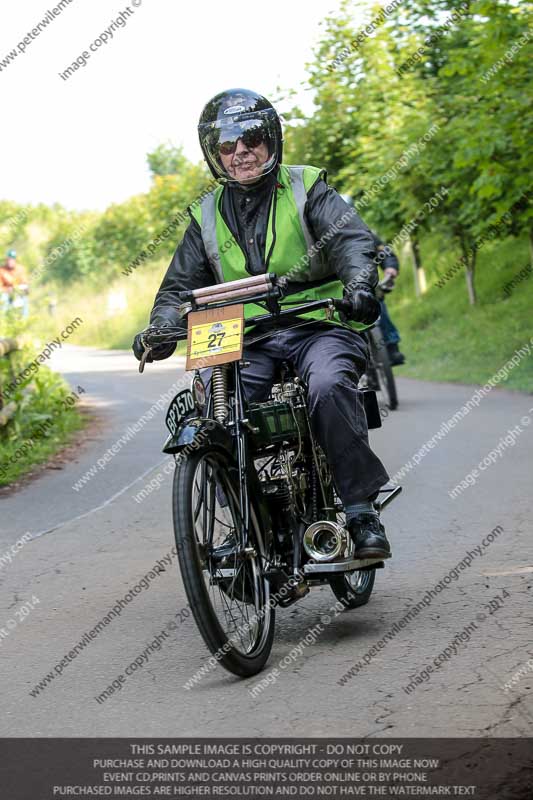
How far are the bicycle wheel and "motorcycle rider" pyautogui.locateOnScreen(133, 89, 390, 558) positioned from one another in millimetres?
6823

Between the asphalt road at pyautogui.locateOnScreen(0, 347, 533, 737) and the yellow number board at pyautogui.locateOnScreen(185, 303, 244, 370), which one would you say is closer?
the asphalt road at pyautogui.locateOnScreen(0, 347, 533, 737)

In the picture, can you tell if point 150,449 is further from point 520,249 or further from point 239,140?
point 520,249

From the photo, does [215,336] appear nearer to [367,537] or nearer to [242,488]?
[242,488]

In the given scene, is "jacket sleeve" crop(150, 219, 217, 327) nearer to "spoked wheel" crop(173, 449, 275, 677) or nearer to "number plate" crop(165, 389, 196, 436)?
"number plate" crop(165, 389, 196, 436)

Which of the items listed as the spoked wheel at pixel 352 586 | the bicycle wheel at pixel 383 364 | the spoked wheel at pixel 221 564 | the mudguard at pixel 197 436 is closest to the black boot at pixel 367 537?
the spoked wheel at pixel 352 586

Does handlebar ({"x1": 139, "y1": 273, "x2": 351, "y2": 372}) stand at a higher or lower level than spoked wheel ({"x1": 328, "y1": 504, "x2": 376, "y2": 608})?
higher

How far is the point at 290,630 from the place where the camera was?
191 inches

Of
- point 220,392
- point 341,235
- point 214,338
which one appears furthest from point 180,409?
point 341,235

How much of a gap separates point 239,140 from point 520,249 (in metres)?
21.7

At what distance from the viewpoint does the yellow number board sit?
4.36 metres

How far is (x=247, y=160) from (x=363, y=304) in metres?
0.84

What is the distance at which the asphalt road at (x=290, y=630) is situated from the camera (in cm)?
380

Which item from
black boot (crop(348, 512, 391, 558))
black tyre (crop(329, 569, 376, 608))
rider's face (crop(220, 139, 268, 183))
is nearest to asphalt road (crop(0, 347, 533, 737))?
black tyre (crop(329, 569, 376, 608))

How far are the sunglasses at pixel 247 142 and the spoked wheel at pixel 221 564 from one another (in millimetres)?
1277
